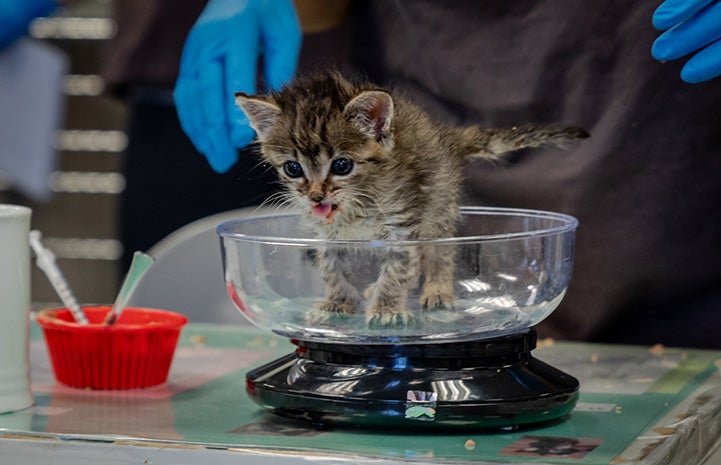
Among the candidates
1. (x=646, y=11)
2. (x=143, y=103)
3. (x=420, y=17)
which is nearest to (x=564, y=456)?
(x=646, y=11)

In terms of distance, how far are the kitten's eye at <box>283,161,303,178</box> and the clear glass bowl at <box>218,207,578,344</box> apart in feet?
0.35

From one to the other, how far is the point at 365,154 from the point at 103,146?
3.21 metres

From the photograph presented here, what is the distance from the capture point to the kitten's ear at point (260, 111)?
1278 mm

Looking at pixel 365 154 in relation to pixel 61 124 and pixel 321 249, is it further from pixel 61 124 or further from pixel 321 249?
pixel 61 124

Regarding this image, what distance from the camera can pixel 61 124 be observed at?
4.25 m

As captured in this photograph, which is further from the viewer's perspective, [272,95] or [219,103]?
[219,103]

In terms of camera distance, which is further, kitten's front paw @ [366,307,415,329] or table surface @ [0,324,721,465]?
kitten's front paw @ [366,307,415,329]

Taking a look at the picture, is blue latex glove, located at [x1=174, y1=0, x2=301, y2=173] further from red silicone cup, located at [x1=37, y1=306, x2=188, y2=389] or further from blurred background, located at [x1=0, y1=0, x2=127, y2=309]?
blurred background, located at [x1=0, y1=0, x2=127, y2=309]

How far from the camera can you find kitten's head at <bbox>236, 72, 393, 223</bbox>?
1.27 meters

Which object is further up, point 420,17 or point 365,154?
point 420,17

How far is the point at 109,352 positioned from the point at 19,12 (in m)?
1.64

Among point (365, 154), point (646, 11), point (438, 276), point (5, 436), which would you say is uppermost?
point (646, 11)

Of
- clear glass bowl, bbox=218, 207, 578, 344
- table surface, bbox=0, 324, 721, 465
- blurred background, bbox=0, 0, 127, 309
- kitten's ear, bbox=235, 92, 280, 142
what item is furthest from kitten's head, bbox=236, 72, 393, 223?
blurred background, bbox=0, 0, 127, 309

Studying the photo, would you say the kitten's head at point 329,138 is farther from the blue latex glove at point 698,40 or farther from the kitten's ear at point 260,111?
the blue latex glove at point 698,40
